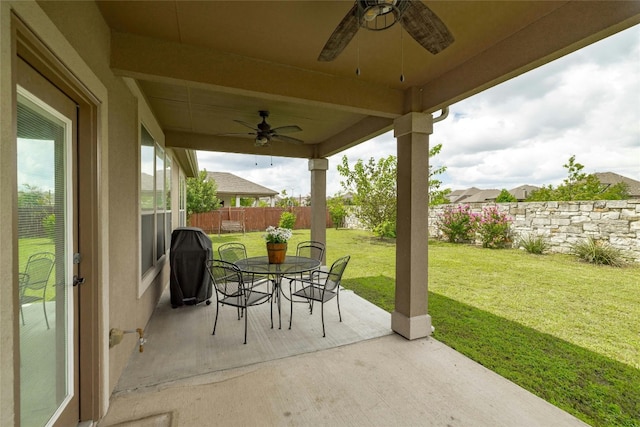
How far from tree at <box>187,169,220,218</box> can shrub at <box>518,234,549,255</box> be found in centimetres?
1378

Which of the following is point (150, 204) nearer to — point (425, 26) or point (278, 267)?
point (278, 267)

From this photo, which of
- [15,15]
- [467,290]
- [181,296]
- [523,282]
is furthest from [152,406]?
[523,282]

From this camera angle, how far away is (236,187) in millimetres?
21406

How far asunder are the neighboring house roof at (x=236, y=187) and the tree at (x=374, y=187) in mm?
10338

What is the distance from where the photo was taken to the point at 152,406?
80.8 inches

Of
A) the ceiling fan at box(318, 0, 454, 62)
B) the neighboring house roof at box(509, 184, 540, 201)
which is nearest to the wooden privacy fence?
the ceiling fan at box(318, 0, 454, 62)

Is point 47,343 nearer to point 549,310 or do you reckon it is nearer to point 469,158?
point 549,310

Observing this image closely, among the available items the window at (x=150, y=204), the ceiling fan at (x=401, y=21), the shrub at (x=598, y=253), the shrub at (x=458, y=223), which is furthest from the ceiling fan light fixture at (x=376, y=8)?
the shrub at (x=458, y=223)

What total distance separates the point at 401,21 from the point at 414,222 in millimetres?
2051

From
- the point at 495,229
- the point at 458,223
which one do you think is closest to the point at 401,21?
the point at 495,229

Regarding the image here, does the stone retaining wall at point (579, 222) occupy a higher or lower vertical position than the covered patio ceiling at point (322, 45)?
lower

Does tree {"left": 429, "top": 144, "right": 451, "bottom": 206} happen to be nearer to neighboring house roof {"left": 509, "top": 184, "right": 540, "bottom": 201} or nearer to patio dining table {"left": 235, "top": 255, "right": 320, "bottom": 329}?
patio dining table {"left": 235, "top": 255, "right": 320, "bottom": 329}

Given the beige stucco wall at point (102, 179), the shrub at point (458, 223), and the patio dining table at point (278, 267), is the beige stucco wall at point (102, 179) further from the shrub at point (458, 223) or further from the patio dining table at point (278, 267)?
the shrub at point (458, 223)

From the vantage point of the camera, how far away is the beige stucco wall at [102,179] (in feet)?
3.12
